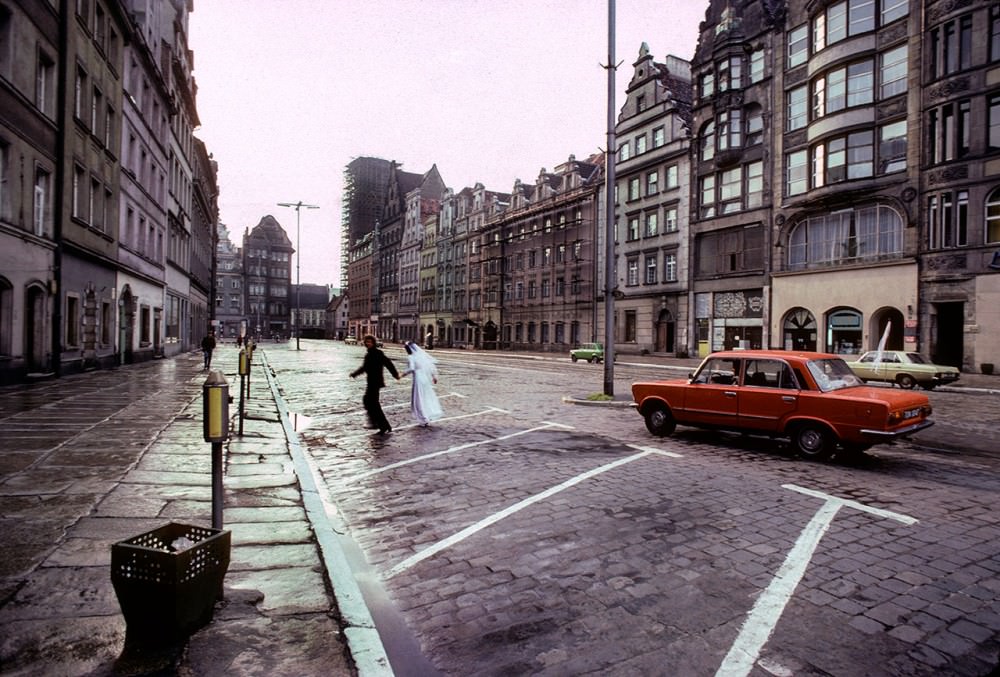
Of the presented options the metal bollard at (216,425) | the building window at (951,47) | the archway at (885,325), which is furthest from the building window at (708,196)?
the metal bollard at (216,425)

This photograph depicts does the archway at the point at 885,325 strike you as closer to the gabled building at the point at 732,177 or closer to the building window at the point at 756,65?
the gabled building at the point at 732,177

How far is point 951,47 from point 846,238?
9145mm

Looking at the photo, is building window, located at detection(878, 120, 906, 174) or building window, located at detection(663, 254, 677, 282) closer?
building window, located at detection(878, 120, 906, 174)

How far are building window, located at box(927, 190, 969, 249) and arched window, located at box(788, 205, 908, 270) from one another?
144cm

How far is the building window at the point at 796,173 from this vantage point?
32719 mm

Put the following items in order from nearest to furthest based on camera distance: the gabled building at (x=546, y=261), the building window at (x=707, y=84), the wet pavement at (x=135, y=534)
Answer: the wet pavement at (x=135, y=534) → the building window at (x=707, y=84) → the gabled building at (x=546, y=261)

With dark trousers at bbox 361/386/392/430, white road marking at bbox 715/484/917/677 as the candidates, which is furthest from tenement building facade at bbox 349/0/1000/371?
white road marking at bbox 715/484/917/677

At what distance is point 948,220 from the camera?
26.6 metres

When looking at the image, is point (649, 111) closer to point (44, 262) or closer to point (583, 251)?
point (583, 251)

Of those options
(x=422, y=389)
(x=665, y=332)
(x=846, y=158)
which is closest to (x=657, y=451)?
(x=422, y=389)

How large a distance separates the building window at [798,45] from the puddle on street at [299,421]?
33.9 meters

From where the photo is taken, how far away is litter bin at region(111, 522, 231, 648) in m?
2.94

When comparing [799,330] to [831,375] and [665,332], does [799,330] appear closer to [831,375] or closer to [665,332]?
[665,332]

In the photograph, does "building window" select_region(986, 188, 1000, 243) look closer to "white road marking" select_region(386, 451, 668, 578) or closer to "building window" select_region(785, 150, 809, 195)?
"building window" select_region(785, 150, 809, 195)
